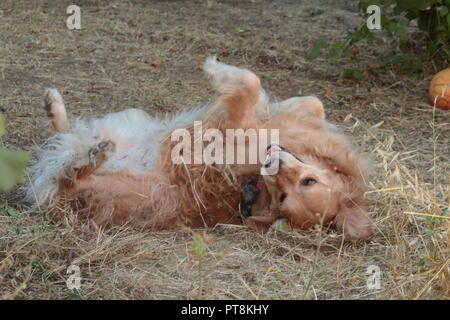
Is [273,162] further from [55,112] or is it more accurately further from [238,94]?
[55,112]

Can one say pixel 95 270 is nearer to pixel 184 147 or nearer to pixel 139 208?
pixel 139 208

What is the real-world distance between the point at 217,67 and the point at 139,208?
41.9 inches

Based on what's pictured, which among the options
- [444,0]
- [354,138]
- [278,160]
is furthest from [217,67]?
[444,0]

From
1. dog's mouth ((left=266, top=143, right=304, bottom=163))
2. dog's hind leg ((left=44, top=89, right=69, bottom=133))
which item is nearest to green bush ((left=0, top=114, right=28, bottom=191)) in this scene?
dog's mouth ((left=266, top=143, right=304, bottom=163))

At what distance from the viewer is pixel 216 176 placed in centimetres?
412

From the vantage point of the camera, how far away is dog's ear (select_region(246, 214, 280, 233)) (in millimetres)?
3902

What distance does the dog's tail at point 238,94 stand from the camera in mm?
4145

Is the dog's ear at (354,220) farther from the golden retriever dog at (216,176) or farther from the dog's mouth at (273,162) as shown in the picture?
the dog's mouth at (273,162)

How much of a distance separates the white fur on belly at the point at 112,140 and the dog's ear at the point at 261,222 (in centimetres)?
77

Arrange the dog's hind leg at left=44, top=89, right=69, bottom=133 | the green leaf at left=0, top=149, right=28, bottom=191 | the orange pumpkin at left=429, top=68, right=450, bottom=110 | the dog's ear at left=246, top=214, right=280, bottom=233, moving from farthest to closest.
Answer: the orange pumpkin at left=429, top=68, right=450, bottom=110 < the dog's hind leg at left=44, top=89, right=69, bottom=133 < the dog's ear at left=246, top=214, right=280, bottom=233 < the green leaf at left=0, top=149, right=28, bottom=191

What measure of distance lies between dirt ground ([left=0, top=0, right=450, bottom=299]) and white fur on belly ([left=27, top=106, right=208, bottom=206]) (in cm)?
21

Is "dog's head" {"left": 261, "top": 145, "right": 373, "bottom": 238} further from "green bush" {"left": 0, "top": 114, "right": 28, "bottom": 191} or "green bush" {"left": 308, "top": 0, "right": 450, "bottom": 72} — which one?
"green bush" {"left": 0, "top": 114, "right": 28, "bottom": 191}

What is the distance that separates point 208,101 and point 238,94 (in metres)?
1.39

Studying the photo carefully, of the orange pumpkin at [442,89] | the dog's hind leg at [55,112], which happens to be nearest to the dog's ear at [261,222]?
the dog's hind leg at [55,112]
